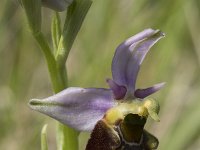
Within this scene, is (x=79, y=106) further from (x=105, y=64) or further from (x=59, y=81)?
(x=105, y=64)

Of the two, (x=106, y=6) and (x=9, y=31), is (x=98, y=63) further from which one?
(x=9, y=31)

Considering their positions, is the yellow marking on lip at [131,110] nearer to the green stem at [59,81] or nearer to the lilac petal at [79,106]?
the lilac petal at [79,106]

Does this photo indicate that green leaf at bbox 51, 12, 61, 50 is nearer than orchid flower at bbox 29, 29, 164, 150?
No

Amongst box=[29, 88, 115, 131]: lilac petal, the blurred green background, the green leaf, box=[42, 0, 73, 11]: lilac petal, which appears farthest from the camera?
the blurred green background

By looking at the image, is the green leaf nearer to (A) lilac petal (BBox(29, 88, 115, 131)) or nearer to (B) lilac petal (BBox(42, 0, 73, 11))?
(B) lilac petal (BBox(42, 0, 73, 11))

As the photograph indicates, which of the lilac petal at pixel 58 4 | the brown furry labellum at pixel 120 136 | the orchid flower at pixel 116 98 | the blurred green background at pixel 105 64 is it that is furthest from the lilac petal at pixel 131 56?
the blurred green background at pixel 105 64

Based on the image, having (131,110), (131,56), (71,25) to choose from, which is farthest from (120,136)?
(71,25)

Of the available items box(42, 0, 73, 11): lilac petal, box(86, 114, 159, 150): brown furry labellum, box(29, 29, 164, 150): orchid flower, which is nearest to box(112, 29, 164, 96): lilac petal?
box(29, 29, 164, 150): orchid flower
